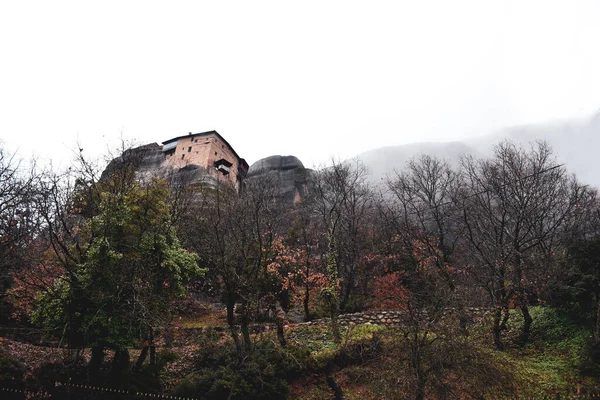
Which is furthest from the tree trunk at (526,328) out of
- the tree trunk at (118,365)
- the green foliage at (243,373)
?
the tree trunk at (118,365)

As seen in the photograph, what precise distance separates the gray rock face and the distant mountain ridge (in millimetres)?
18673

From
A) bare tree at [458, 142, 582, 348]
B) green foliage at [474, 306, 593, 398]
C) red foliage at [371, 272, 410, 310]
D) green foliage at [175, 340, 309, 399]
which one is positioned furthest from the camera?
red foliage at [371, 272, 410, 310]

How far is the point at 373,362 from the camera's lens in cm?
1141

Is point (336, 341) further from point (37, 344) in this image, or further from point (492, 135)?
point (492, 135)

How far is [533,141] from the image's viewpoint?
72.6 metres

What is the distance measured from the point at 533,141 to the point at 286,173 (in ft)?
205

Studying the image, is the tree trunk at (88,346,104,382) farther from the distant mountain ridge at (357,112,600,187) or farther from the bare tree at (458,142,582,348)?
the distant mountain ridge at (357,112,600,187)

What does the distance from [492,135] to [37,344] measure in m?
112

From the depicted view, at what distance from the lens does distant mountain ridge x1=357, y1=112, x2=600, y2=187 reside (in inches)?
2562

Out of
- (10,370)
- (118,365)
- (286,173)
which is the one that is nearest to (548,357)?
(118,365)

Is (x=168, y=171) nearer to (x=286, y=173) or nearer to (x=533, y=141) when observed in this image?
(x=286, y=173)

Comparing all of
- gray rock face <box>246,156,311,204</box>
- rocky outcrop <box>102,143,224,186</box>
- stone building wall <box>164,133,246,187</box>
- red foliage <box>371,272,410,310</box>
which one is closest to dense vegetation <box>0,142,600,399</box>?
red foliage <box>371,272,410,310</box>

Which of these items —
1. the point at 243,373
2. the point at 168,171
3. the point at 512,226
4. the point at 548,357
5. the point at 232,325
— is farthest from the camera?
the point at 168,171

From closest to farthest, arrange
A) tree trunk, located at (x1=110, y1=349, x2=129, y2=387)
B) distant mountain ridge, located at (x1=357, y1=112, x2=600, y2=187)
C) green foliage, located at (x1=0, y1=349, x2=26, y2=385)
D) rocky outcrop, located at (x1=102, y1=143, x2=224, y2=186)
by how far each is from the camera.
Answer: green foliage, located at (x1=0, y1=349, x2=26, y2=385) → tree trunk, located at (x1=110, y1=349, x2=129, y2=387) → rocky outcrop, located at (x1=102, y1=143, x2=224, y2=186) → distant mountain ridge, located at (x1=357, y1=112, x2=600, y2=187)
